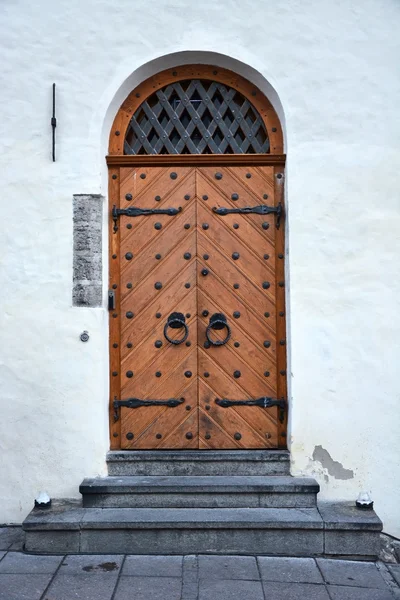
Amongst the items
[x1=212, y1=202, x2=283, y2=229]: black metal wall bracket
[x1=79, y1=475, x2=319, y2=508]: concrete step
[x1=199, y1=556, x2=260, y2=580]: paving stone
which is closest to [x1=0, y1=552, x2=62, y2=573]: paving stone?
[x1=79, y1=475, x2=319, y2=508]: concrete step

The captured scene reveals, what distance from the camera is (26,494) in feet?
14.0

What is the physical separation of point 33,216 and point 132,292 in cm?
85

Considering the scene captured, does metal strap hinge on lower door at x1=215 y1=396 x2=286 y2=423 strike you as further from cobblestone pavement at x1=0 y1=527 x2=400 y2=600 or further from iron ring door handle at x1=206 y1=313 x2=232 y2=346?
cobblestone pavement at x1=0 y1=527 x2=400 y2=600

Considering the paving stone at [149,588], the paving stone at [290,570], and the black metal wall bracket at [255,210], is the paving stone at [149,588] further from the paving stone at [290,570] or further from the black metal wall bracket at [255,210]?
the black metal wall bracket at [255,210]

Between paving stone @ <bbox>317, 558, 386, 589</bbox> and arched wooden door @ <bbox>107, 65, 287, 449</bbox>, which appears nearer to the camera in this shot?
paving stone @ <bbox>317, 558, 386, 589</bbox>

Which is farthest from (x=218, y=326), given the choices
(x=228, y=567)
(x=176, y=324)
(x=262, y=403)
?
(x=228, y=567)

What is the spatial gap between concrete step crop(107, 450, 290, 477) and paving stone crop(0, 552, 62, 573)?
0.71 metres

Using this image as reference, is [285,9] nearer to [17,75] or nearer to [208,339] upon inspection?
[17,75]

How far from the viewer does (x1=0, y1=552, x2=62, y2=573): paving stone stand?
3674mm

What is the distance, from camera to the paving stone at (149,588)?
11.0 ft

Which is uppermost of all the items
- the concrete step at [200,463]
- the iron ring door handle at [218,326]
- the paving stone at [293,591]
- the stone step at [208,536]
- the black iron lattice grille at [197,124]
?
the black iron lattice grille at [197,124]

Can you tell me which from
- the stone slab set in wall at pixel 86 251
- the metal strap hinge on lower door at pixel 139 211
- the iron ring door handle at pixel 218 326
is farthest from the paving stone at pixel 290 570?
the metal strap hinge on lower door at pixel 139 211

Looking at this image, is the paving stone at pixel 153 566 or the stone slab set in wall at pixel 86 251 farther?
the stone slab set in wall at pixel 86 251

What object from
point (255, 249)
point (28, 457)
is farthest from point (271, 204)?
point (28, 457)
